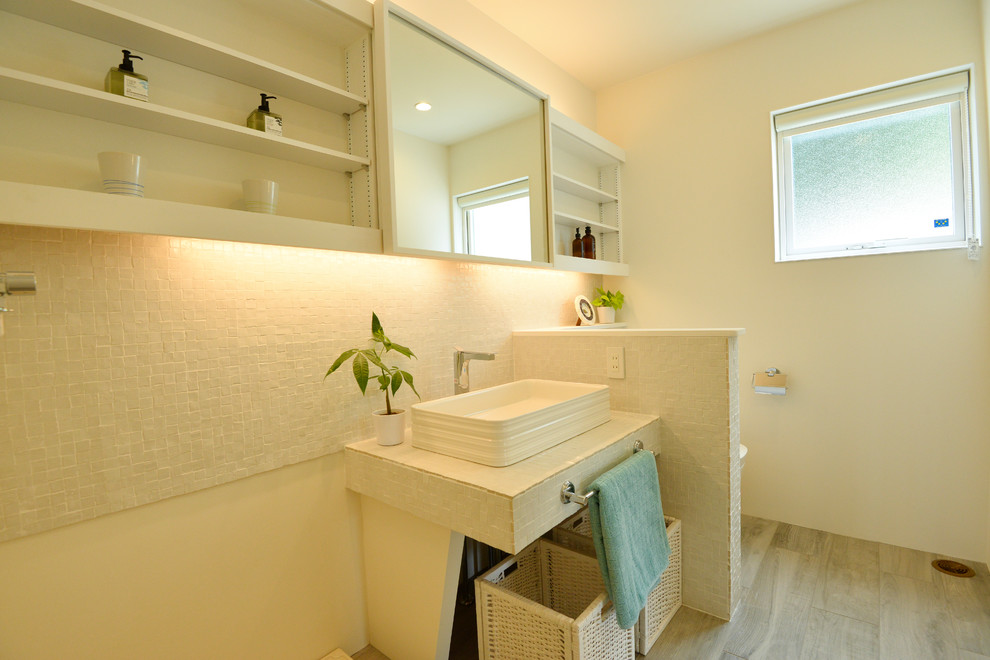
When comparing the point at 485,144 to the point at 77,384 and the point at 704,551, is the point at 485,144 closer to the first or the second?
the point at 77,384

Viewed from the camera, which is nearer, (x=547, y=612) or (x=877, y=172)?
(x=547, y=612)

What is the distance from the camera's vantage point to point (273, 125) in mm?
1293

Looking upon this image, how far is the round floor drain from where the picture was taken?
1895mm

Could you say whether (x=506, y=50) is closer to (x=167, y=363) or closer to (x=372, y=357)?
(x=372, y=357)

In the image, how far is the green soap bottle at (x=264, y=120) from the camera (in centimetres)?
128

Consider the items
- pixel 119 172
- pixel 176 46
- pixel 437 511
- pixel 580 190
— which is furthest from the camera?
pixel 580 190

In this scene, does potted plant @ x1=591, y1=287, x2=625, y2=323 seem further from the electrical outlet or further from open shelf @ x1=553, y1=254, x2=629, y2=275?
the electrical outlet

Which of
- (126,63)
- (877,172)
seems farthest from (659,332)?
(126,63)

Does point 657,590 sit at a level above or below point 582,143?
below

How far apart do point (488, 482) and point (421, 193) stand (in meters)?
0.98

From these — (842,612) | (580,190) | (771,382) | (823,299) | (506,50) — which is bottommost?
(842,612)

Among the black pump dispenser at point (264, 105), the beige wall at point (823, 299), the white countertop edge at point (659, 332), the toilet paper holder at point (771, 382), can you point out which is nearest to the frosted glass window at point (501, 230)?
the white countertop edge at point (659, 332)

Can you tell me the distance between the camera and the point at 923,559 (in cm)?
202

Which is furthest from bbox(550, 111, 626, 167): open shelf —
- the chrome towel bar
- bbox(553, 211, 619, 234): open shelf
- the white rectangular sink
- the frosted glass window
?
the chrome towel bar
